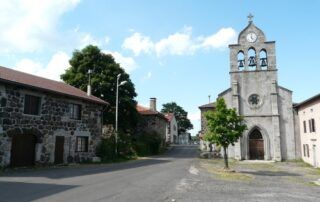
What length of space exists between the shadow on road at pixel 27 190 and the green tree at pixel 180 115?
81.2m

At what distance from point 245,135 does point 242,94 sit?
15.0ft

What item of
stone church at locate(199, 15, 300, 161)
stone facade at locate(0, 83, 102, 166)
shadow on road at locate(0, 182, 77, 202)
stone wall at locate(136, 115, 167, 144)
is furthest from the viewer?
stone wall at locate(136, 115, 167, 144)

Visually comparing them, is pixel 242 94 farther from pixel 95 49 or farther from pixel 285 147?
pixel 95 49

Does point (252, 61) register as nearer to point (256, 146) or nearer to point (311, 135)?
point (256, 146)

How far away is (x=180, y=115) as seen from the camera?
95.3m

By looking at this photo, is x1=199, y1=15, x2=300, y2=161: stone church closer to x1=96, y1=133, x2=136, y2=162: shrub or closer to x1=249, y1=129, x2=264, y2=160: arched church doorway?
x1=249, y1=129, x2=264, y2=160: arched church doorway

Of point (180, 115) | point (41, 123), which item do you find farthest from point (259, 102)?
point (180, 115)

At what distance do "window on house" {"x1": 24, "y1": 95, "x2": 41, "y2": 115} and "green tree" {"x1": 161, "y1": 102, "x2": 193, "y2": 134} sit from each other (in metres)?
73.5

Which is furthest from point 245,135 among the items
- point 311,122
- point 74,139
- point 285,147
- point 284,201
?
point 284,201

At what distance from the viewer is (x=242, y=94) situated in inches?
1347

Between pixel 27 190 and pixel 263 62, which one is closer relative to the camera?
pixel 27 190

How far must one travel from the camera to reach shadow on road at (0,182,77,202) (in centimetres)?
941

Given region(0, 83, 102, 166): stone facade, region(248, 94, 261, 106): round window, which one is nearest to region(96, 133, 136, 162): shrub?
region(0, 83, 102, 166): stone facade

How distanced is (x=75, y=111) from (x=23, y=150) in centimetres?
578
